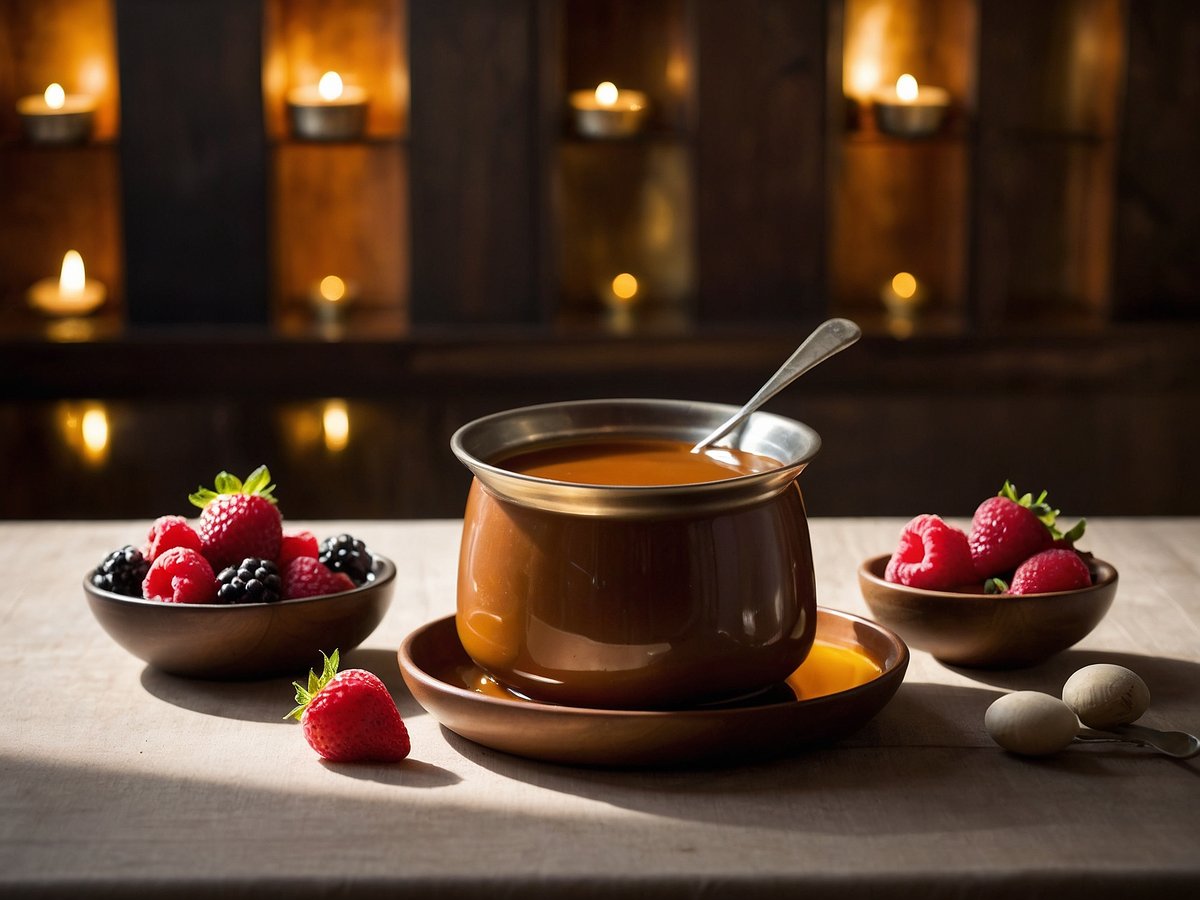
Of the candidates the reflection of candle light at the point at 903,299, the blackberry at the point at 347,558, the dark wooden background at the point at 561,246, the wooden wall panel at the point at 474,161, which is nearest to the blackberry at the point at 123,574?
the blackberry at the point at 347,558

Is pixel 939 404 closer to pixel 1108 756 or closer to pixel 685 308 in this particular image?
pixel 685 308

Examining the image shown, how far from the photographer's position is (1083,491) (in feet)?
9.83

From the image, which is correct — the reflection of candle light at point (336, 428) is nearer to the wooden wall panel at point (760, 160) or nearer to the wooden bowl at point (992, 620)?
the wooden wall panel at point (760, 160)

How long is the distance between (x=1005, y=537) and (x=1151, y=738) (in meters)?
0.20

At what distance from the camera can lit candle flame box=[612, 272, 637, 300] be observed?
306 cm

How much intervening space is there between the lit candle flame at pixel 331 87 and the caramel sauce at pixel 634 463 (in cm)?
211

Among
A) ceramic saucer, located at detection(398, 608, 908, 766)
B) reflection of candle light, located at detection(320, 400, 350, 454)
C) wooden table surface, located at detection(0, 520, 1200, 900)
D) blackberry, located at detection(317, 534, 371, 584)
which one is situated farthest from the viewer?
reflection of candle light, located at detection(320, 400, 350, 454)

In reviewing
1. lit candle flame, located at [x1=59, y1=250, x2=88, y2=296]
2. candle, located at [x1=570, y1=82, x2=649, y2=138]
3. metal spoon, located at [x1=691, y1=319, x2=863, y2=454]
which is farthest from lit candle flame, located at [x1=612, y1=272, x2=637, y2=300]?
metal spoon, located at [x1=691, y1=319, x2=863, y2=454]

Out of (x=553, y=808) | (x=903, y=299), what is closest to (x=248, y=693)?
(x=553, y=808)

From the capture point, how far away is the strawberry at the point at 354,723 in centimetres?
83

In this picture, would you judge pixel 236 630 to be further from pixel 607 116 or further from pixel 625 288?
pixel 625 288

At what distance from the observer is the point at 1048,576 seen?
3.28 ft

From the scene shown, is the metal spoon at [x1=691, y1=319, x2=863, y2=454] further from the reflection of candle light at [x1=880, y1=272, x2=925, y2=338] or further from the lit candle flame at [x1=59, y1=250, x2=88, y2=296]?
the lit candle flame at [x1=59, y1=250, x2=88, y2=296]

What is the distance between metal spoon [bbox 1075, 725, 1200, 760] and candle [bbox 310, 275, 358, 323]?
2266mm
